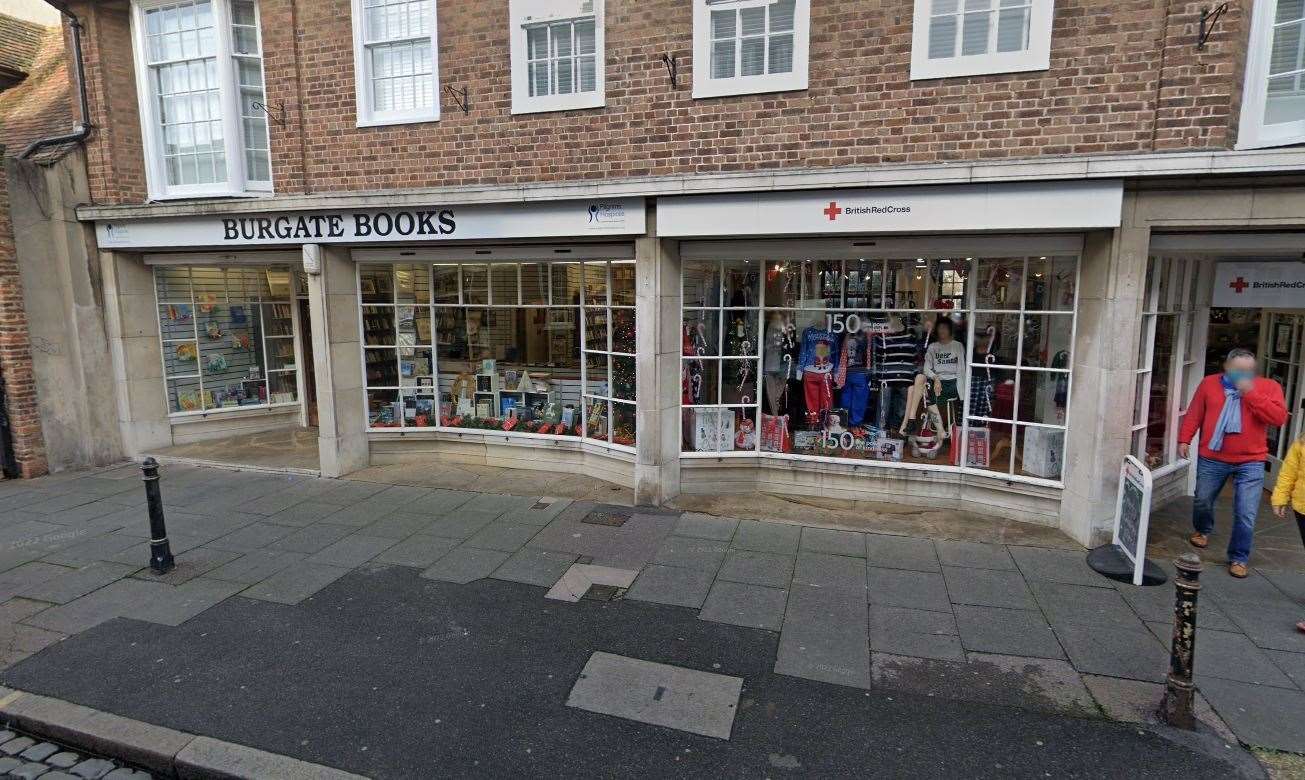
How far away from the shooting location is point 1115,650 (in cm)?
478

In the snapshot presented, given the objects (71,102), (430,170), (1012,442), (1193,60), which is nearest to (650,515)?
(1012,442)

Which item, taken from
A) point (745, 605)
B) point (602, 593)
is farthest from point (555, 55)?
point (745, 605)

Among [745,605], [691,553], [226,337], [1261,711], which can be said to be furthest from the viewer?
[226,337]

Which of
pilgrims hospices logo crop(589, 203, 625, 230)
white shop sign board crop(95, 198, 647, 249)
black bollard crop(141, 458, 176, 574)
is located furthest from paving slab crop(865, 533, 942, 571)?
black bollard crop(141, 458, 176, 574)

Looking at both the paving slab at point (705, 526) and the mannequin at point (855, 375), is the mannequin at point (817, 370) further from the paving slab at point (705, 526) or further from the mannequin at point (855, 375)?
the paving slab at point (705, 526)

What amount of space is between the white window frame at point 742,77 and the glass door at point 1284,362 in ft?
20.8

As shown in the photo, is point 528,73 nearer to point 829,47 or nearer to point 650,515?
point 829,47

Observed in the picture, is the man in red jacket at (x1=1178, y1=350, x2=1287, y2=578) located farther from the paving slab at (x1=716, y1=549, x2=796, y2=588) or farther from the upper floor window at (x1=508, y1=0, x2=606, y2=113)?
the upper floor window at (x1=508, y1=0, x2=606, y2=113)

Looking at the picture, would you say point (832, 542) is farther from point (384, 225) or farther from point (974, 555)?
point (384, 225)

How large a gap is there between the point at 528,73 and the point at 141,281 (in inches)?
283

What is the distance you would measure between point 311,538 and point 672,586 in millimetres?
3885

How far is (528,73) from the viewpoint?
776 cm

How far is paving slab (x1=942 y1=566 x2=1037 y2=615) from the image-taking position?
18.1 feet

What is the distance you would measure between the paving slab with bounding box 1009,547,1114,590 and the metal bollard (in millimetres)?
1929
